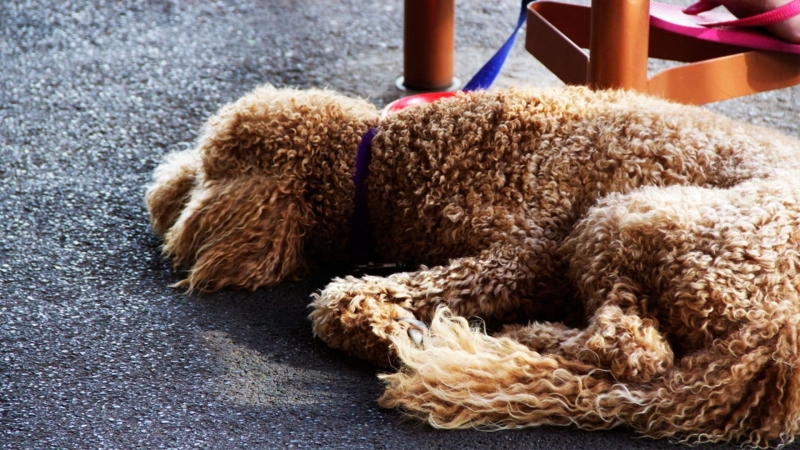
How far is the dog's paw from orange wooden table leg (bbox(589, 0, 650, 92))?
845 mm

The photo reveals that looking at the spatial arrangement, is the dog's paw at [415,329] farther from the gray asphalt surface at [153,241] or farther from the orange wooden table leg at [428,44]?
the orange wooden table leg at [428,44]

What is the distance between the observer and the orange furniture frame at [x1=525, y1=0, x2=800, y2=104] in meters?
Answer: 2.32

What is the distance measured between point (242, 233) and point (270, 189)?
0.12 metres

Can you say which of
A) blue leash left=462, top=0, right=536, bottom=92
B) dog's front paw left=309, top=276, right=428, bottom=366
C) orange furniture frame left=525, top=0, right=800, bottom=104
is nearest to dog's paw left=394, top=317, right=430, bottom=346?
dog's front paw left=309, top=276, right=428, bottom=366

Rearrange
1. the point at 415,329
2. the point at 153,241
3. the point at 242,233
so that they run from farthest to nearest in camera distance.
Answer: the point at 153,241 < the point at 242,233 < the point at 415,329

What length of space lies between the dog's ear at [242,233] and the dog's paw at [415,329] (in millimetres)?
381

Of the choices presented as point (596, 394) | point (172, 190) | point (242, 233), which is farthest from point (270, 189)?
point (596, 394)

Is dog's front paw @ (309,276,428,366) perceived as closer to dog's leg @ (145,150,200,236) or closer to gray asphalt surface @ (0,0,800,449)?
gray asphalt surface @ (0,0,800,449)

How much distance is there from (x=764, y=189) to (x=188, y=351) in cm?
124

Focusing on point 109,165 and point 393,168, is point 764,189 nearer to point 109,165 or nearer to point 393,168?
point 393,168

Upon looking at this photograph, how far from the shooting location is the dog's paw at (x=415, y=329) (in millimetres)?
1912

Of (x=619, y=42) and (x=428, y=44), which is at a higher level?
(x=619, y=42)

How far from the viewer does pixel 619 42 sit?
7.61 feet

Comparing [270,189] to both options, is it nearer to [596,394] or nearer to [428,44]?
[596,394]
